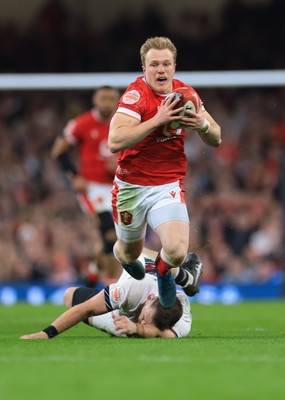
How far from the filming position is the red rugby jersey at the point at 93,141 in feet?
44.3

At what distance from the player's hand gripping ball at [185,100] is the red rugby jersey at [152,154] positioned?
9.7 inches

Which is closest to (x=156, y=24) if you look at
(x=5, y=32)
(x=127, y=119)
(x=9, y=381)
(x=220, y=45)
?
(x=220, y=45)

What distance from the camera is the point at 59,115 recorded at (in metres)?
19.6

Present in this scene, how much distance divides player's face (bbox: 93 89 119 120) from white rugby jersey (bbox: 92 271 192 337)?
488cm

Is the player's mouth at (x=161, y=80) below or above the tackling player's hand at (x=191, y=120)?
above

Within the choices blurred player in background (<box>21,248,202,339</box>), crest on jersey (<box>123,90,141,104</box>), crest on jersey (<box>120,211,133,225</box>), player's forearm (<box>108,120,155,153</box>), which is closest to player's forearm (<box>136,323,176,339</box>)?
blurred player in background (<box>21,248,202,339</box>)

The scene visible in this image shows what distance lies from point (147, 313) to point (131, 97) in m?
1.56

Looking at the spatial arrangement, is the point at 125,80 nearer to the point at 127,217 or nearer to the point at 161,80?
the point at 127,217

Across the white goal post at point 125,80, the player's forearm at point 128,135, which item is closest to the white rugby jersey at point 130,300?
the player's forearm at point 128,135

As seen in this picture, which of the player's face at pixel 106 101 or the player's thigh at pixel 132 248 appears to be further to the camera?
the player's face at pixel 106 101

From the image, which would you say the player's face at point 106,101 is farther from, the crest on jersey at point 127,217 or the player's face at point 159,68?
the player's face at point 159,68

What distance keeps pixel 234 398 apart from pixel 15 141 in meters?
14.8

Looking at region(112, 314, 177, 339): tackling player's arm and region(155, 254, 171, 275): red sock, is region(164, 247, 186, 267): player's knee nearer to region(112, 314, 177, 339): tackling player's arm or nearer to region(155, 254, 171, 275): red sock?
region(155, 254, 171, 275): red sock

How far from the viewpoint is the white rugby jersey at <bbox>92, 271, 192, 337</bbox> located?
26.1ft
